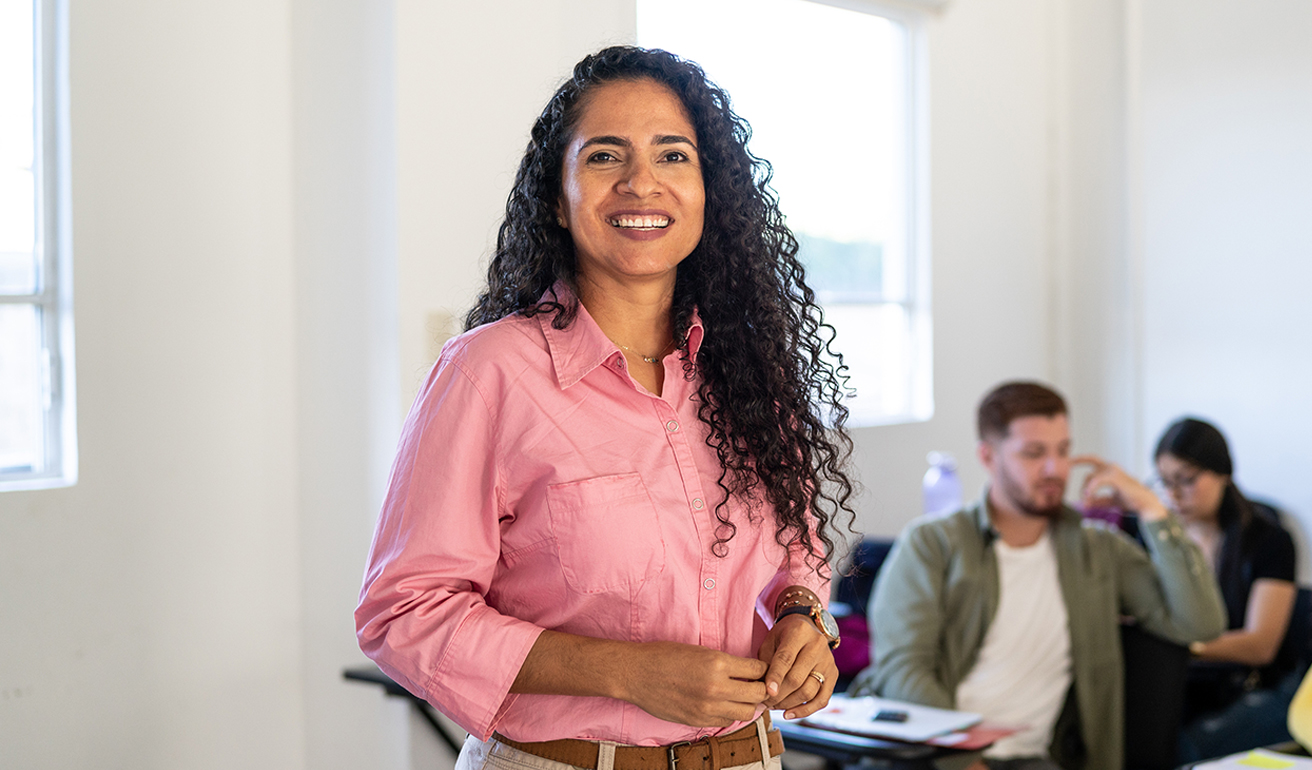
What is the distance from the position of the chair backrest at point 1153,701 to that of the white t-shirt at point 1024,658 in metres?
0.20

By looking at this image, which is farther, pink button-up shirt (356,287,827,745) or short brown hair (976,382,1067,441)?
Answer: short brown hair (976,382,1067,441)

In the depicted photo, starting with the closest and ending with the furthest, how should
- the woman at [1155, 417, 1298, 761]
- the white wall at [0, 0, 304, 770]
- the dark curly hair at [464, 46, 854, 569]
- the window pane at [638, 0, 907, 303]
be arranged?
the dark curly hair at [464, 46, 854, 569], the white wall at [0, 0, 304, 770], the woman at [1155, 417, 1298, 761], the window pane at [638, 0, 907, 303]

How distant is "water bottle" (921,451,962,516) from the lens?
4551 mm

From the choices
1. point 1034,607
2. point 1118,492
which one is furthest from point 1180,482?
point 1034,607

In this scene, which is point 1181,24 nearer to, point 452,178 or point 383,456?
point 452,178

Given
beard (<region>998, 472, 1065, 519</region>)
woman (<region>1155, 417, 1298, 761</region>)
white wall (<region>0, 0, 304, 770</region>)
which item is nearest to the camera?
white wall (<region>0, 0, 304, 770</region>)

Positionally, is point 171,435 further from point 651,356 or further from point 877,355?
point 877,355

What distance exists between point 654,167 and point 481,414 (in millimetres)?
371

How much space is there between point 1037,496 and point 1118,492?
18.0 inches

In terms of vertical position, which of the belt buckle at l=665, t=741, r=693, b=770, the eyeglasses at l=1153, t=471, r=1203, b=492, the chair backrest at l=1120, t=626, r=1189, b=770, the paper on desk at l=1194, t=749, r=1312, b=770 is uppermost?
the eyeglasses at l=1153, t=471, r=1203, b=492

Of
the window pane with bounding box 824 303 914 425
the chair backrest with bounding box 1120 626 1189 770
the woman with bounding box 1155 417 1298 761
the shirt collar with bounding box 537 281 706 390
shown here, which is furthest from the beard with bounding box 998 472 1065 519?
the shirt collar with bounding box 537 281 706 390

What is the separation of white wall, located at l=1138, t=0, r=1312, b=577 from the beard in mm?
1894

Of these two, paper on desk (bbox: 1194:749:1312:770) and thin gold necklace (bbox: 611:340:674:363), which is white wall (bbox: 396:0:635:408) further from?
paper on desk (bbox: 1194:749:1312:770)

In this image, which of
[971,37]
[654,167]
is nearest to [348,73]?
[654,167]
